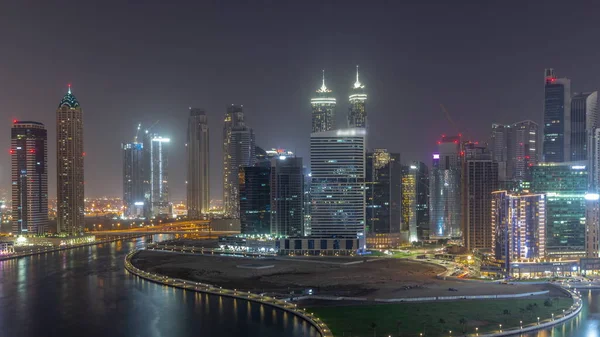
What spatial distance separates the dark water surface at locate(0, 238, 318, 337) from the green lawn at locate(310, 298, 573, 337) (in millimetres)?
2343

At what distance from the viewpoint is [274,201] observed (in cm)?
7319

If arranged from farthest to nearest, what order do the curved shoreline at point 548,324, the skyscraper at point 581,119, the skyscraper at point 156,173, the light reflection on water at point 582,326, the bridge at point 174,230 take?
the skyscraper at point 156,173
the bridge at point 174,230
the skyscraper at point 581,119
the light reflection on water at point 582,326
the curved shoreline at point 548,324

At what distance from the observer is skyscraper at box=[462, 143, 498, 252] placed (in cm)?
6238

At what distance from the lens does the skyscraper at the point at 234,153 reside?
119 metres

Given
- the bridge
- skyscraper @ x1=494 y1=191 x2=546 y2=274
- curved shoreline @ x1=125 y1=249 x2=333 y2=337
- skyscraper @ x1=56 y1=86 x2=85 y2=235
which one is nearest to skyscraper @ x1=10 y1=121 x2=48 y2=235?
skyscraper @ x1=56 y1=86 x2=85 y2=235

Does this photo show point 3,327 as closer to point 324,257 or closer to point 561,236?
point 324,257

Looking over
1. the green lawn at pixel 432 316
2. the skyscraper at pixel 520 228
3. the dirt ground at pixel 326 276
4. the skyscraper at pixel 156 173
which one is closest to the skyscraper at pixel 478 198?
the dirt ground at pixel 326 276

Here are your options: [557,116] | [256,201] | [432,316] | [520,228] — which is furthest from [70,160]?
[557,116]

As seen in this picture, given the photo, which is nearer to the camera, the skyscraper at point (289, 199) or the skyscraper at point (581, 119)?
the skyscraper at point (289, 199)

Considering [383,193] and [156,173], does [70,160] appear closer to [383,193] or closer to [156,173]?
[383,193]

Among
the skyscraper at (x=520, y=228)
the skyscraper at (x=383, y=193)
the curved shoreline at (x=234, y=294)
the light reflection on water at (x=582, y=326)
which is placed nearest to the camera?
the light reflection on water at (x=582, y=326)

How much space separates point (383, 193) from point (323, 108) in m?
29.9

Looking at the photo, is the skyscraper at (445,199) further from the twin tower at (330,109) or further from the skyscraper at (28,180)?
the skyscraper at (28,180)

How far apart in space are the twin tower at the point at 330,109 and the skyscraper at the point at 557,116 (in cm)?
2713
